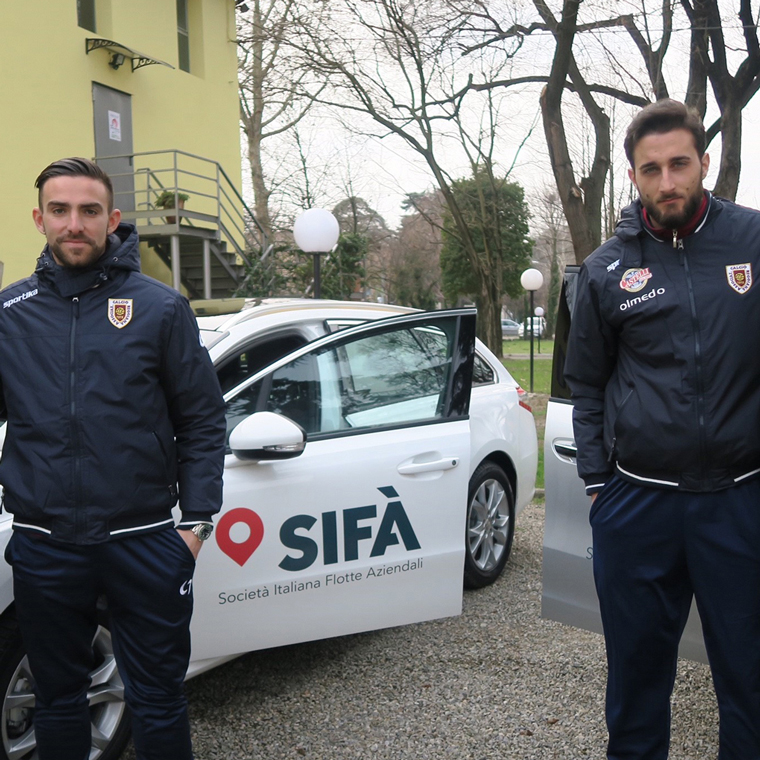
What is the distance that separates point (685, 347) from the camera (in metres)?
2.16

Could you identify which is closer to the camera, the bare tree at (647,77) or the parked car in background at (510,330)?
the bare tree at (647,77)

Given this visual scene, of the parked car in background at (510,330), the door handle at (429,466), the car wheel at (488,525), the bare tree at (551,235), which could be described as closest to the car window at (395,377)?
the door handle at (429,466)

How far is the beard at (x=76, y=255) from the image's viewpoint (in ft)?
7.16

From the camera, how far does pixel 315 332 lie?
3863 millimetres

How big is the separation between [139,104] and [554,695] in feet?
49.4

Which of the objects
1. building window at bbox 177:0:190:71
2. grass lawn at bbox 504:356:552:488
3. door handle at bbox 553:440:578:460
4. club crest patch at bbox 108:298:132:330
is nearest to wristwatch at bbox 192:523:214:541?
club crest patch at bbox 108:298:132:330

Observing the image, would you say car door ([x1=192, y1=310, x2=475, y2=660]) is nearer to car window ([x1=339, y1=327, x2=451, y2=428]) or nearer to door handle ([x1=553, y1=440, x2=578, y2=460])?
car window ([x1=339, y1=327, x2=451, y2=428])

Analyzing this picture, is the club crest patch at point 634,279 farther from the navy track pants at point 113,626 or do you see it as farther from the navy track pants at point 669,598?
the navy track pants at point 113,626

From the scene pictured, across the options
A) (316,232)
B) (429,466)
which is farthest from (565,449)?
(316,232)

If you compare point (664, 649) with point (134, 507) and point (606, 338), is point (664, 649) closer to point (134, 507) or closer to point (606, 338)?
point (606, 338)

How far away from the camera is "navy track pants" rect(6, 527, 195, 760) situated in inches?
84.5

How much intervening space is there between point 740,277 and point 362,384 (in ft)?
5.77

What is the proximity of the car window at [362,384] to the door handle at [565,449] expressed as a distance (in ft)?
2.24

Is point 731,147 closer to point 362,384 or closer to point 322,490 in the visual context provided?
point 362,384
